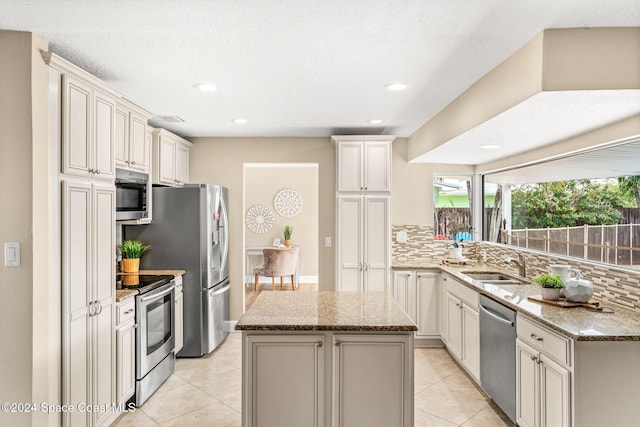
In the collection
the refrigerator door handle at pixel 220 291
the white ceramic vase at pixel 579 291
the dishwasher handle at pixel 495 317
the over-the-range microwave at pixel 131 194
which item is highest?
the over-the-range microwave at pixel 131 194

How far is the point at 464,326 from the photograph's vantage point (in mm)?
3639

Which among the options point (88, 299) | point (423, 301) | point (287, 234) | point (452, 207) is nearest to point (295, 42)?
point (88, 299)

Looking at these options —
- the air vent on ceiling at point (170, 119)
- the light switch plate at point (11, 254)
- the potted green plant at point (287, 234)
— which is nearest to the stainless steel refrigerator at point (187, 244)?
the air vent on ceiling at point (170, 119)

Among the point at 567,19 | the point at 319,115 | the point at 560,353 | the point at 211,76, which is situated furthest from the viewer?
the point at 319,115

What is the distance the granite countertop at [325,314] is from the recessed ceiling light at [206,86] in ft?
5.19

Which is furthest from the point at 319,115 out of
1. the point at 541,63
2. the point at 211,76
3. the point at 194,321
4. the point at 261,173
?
the point at 261,173

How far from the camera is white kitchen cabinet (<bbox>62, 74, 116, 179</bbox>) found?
2.29 meters

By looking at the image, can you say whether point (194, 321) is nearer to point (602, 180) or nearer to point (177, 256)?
point (177, 256)

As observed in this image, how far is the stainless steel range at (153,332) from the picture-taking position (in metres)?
3.11

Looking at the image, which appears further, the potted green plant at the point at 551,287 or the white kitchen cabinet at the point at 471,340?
the white kitchen cabinet at the point at 471,340

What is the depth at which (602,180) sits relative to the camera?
2943 millimetres

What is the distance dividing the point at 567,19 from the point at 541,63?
0.21 m

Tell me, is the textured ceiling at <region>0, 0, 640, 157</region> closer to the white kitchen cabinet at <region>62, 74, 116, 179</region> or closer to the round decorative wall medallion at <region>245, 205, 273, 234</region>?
the white kitchen cabinet at <region>62, 74, 116, 179</region>

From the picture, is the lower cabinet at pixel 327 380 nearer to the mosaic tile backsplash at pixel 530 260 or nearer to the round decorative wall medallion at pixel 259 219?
the mosaic tile backsplash at pixel 530 260
